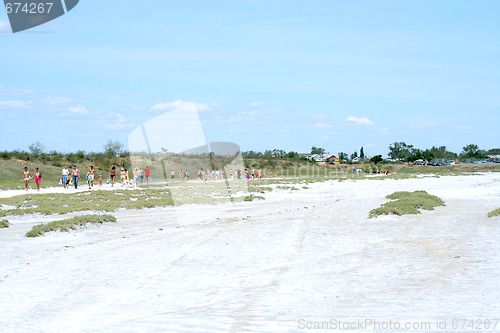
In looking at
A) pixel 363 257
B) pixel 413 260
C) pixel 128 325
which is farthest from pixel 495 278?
pixel 128 325

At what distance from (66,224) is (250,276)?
8.88 m

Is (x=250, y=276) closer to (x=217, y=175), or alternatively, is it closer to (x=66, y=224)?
(x=66, y=224)

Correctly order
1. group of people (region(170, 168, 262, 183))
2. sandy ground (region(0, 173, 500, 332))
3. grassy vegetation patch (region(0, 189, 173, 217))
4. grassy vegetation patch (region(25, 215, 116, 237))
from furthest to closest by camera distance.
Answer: group of people (region(170, 168, 262, 183))
grassy vegetation patch (region(0, 189, 173, 217))
grassy vegetation patch (region(25, 215, 116, 237))
sandy ground (region(0, 173, 500, 332))

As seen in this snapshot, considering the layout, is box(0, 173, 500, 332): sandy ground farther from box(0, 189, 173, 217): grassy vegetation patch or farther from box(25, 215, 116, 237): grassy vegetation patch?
box(0, 189, 173, 217): grassy vegetation patch

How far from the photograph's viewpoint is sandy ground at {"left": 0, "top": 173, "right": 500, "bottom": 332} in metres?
7.09

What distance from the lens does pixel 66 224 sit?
1678 centimetres

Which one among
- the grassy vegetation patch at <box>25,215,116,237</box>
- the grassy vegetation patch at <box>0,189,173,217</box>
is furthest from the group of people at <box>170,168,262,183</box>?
the grassy vegetation patch at <box>25,215,116,237</box>

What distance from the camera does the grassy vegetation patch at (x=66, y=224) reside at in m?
15.6

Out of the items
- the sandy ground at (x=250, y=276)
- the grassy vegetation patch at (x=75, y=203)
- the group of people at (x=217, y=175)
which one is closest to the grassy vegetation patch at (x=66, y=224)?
the sandy ground at (x=250, y=276)

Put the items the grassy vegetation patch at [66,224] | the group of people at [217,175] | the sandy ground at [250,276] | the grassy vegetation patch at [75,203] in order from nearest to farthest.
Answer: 1. the sandy ground at [250,276]
2. the grassy vegetation patch at [66,224]
3. the grassy vegetation patch at [75,203]
4. the group of people at [217,175]

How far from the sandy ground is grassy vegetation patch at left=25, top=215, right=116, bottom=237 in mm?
314

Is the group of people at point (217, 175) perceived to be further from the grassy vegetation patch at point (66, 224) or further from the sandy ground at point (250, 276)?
the sandy ground at point (250, 276)

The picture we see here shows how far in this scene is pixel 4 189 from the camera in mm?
39156

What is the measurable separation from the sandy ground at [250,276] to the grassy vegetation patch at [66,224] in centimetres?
31
